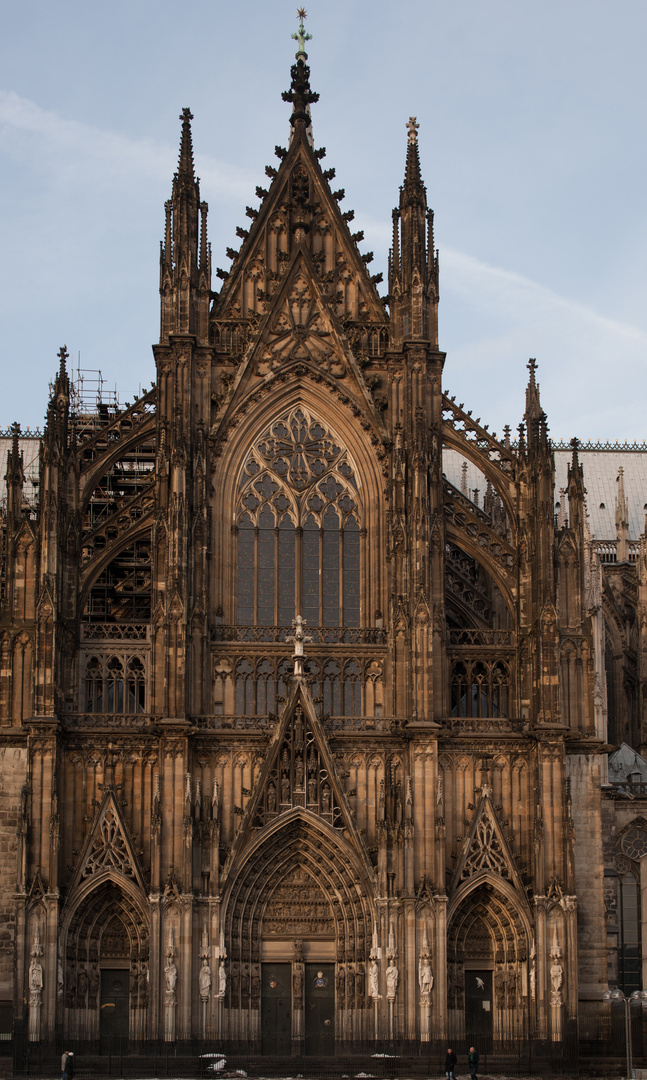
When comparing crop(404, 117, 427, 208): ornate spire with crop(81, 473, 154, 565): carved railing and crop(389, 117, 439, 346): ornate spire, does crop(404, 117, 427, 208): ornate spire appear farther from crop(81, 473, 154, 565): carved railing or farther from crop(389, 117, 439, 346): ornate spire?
crop(81, 473, 154, 565): carved railing

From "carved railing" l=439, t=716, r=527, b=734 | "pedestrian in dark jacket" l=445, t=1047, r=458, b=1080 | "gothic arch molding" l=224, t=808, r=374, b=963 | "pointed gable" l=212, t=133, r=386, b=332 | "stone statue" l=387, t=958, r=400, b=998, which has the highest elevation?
"pointed gable" l=212, t=133, r=386, b=332

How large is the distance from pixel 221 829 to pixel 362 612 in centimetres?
748

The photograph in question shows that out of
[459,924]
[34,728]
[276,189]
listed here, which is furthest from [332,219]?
[459,924]

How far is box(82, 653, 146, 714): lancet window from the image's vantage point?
44.3 meters

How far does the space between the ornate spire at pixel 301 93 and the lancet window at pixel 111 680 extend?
58.5ft

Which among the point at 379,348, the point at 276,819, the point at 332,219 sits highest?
the point at 332,219

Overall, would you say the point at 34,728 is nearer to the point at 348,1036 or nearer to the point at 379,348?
the point at 348,1036

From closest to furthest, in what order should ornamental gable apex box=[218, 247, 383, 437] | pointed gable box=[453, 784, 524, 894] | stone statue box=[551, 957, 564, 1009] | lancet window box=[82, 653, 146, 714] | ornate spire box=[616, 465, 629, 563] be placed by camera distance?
1. stone statue box=[551, 957, 564, 1009]
2. pointed gable box=[453, 784, 524, 894]
3. lancet window box=[82, 653, 146, 714]
4. ornamental gable apex box=[218, 247, 383, 437]
5. ornate spire box=[616, 465, 629, 563]

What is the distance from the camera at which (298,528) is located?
153 feet

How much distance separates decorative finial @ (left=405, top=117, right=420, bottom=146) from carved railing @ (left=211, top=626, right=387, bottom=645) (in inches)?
600

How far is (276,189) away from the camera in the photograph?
162 feet

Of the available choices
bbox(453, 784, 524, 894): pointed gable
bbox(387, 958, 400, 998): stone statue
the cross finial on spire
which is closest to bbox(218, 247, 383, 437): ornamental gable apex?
the cross finial on spire

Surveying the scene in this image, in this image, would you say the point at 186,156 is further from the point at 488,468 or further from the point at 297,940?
A: the point at 297,940

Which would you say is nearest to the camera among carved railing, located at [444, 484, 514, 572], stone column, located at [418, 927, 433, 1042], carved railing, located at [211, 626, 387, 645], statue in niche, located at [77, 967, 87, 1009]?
stone column, located at [418, 927, 433, 1042]
